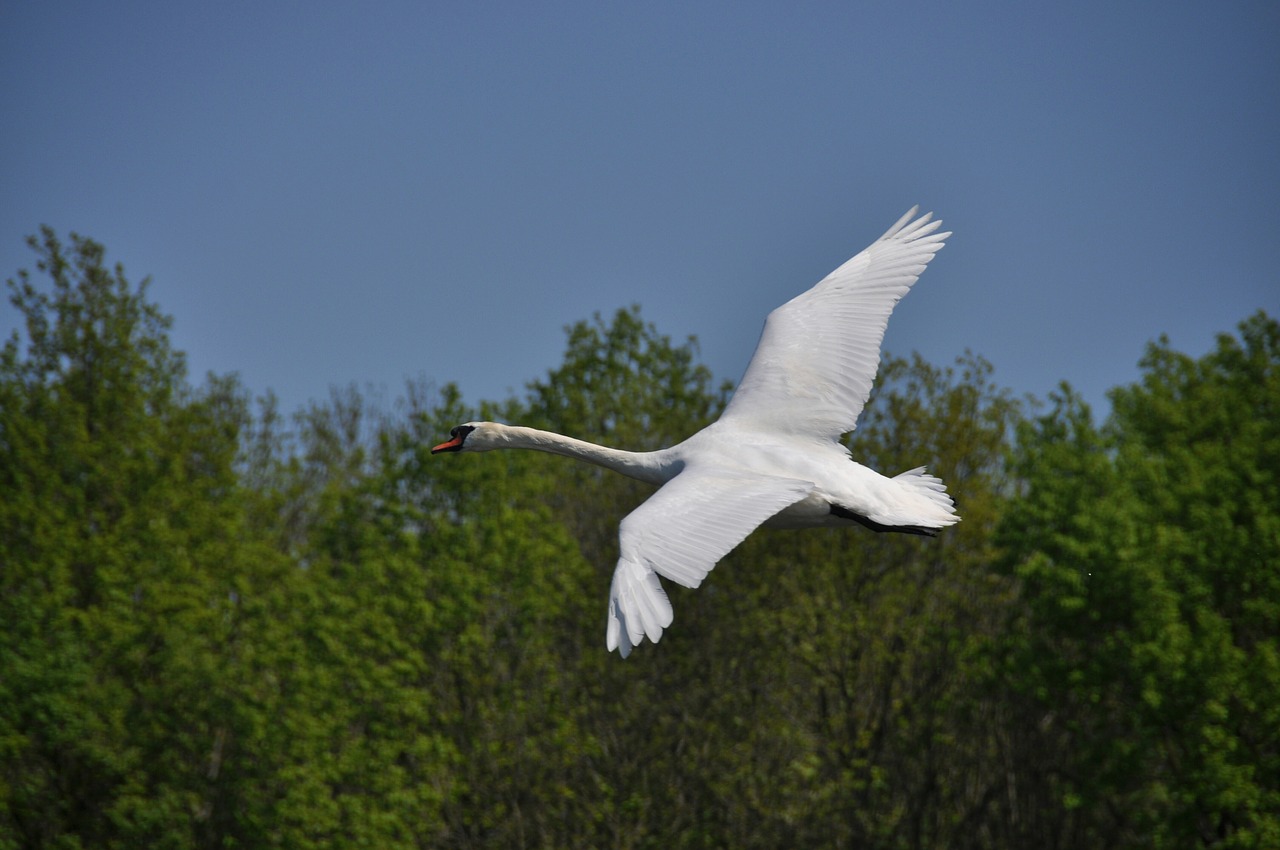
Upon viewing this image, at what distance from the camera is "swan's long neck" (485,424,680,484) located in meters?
12.9

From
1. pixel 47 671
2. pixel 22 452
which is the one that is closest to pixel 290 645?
pixel 47 671

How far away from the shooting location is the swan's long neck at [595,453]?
42.2 feet

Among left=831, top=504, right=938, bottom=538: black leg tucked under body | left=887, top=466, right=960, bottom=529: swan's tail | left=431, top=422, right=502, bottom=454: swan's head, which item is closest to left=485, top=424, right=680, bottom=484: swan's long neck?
left=431, top=422, right=502, bottom=454: swan's head

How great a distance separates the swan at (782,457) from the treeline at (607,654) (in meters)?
14.9

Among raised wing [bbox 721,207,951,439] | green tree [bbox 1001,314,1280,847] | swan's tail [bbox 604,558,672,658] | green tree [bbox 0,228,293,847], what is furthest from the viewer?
green tree [bbox 0,228,293,847]

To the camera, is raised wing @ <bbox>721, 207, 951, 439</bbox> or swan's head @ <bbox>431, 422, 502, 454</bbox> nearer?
raised wing @ <bbox>721, 207, 951, 439</bbox>

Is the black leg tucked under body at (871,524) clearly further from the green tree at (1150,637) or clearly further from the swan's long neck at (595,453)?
the green tree at (1150,637)

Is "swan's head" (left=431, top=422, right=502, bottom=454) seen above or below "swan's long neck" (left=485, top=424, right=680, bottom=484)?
above

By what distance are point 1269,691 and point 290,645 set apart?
747 inches

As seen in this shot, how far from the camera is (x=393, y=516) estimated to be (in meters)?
34.7

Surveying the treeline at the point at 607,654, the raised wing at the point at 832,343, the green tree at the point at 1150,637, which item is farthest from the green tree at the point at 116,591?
the raised wing at the point at 832,343

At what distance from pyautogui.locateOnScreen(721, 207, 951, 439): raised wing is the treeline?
14686 millimetres

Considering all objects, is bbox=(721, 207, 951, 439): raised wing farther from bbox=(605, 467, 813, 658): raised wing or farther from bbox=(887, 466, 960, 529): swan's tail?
bbox=(605, 467, 813, 658): raised wing

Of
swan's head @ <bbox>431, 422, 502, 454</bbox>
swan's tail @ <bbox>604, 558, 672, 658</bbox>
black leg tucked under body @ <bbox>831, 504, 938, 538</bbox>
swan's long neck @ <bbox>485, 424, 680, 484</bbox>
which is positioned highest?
swan's head @ <bbox>431, 422, 502, 454</bbox>
